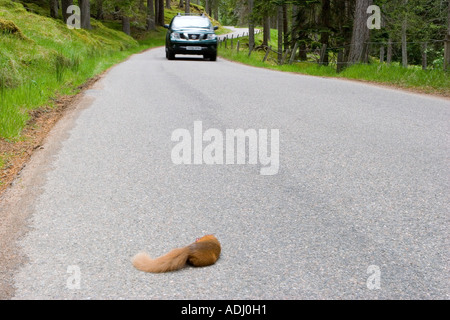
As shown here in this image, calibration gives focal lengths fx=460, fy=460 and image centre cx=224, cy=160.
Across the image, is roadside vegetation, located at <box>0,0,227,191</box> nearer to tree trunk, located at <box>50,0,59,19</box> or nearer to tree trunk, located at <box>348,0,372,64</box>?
tree trunk, located at <box>348,0,372,64</box>

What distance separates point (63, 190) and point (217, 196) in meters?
1.36

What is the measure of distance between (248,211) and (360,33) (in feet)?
44.8

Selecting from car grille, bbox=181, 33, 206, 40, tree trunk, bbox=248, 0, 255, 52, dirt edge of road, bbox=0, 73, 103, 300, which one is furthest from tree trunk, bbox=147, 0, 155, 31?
dirt edge of road, bbox=0, 73, 103, 300

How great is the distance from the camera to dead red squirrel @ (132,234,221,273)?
2631 millimetres

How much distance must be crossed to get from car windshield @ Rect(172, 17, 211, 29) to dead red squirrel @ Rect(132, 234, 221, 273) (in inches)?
742

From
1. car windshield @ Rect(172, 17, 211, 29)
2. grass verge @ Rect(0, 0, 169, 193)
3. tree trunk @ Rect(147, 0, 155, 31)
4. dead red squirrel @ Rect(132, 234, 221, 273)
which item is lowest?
dead red squirrel @ Rect(132, 234, 221, 273)

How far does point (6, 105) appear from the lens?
21.3 feet

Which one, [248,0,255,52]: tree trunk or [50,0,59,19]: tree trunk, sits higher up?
[50,0,59,19]: tree trunk

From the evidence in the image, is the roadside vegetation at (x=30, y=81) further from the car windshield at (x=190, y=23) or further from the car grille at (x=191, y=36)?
the car windshield at (x=190, y=23)

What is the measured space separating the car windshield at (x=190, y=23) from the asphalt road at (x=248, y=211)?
1439 cm

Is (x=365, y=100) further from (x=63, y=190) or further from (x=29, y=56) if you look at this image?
(x=29, y=56)

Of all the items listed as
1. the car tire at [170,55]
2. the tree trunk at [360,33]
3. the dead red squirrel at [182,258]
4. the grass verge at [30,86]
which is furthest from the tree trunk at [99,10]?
the dead red squirrel at [182,258]

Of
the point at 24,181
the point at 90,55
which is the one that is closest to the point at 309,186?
the point at 24,181

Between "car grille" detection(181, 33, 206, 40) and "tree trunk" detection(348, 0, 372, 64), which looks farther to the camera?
"car grille" detection(181, 33, 206, 40)
